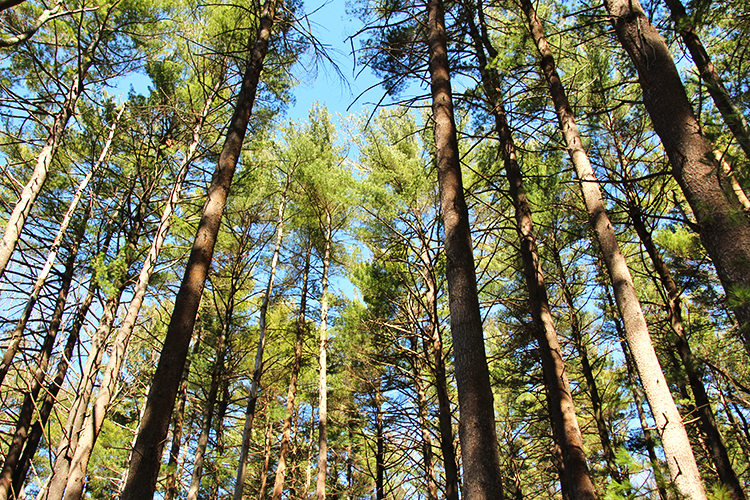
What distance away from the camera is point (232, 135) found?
14.0 feet

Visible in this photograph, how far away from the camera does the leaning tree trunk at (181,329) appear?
8.97 ft

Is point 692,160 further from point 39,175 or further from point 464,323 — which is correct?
point 39,175

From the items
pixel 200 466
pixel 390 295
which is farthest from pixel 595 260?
pixel 200 466

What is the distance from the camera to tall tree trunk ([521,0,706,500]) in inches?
131

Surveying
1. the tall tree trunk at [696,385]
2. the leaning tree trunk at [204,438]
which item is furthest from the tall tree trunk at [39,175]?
the tall tree trunk at [696,385]

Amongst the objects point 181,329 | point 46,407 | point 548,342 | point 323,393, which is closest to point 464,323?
point 548,342

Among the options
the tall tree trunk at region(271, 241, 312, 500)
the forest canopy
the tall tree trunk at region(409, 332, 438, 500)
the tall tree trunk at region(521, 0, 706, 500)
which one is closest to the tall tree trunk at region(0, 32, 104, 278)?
the forest canopy

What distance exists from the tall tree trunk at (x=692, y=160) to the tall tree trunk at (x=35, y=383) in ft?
22.1

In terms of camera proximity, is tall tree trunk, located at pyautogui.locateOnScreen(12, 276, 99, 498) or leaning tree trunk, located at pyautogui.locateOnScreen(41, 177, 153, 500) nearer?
leaning tree trunk, located at pyautogui.locateOnScreen(41, 177, 153, 500)

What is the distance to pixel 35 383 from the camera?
6934 mm

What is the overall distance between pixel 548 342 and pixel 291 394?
7.22m

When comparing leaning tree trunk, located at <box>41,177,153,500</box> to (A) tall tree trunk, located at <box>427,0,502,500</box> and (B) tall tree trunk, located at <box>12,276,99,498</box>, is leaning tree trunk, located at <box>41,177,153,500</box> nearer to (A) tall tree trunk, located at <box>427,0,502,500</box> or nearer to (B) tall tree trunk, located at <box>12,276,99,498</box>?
(B) tall tree trunk, located at <box>12,276,99,498</box>

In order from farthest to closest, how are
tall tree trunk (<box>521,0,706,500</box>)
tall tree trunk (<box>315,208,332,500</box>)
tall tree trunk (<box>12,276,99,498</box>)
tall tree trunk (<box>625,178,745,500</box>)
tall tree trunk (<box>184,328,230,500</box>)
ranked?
tall tree trunk (<box>315,208,332,500</box>) → tall tree trunk (<box>184,328,230,500</box>) → tall tree trunk (<box>12,276,99,498</box>) → tall tree trunk (<box>625,178,745,500</box>) → tall tree trunk (<box>521,0,706,500</box>)

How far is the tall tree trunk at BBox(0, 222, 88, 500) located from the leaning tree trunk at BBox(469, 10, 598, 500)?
592 cm
